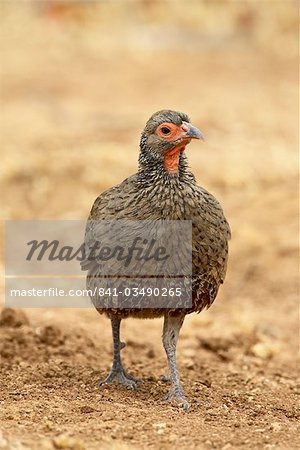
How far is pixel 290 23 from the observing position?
32469 mm

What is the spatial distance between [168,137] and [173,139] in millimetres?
41

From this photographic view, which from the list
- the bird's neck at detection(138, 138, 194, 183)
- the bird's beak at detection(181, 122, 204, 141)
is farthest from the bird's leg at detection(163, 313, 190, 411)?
the bird's beak at detection(181, 122, 204, 141)

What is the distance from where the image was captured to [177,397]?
6.22 m

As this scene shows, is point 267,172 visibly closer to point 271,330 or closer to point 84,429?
point 271,330

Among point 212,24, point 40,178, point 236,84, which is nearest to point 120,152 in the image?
point 40,178

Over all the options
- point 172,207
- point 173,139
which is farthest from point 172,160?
point 172,207

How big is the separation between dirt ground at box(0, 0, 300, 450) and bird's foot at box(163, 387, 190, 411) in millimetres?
67

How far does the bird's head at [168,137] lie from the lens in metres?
5.96

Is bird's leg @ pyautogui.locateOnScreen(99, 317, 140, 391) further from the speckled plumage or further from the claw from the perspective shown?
the speckled plumage

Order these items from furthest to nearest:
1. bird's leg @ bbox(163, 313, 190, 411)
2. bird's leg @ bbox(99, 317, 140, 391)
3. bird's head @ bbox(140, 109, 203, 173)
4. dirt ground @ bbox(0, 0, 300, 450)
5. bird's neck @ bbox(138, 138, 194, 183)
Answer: bird's leg @ bbox(99, 317, 140, 391) < bird's leg @ bbox(163, 313, 190, 411) < bird's neck @ bbox(138, 138, 194, 183) < bird's head @ bbox(140, 109, 203, 173) < dirt ground @ bbox(0, 0, 300, 450)

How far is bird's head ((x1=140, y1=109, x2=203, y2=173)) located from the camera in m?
5.96

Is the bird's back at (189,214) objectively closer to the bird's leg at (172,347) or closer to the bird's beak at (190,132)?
the bird's leg at (172,347)

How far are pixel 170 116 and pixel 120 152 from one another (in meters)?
10.4

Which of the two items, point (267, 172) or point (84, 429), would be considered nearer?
point (84, 429)
